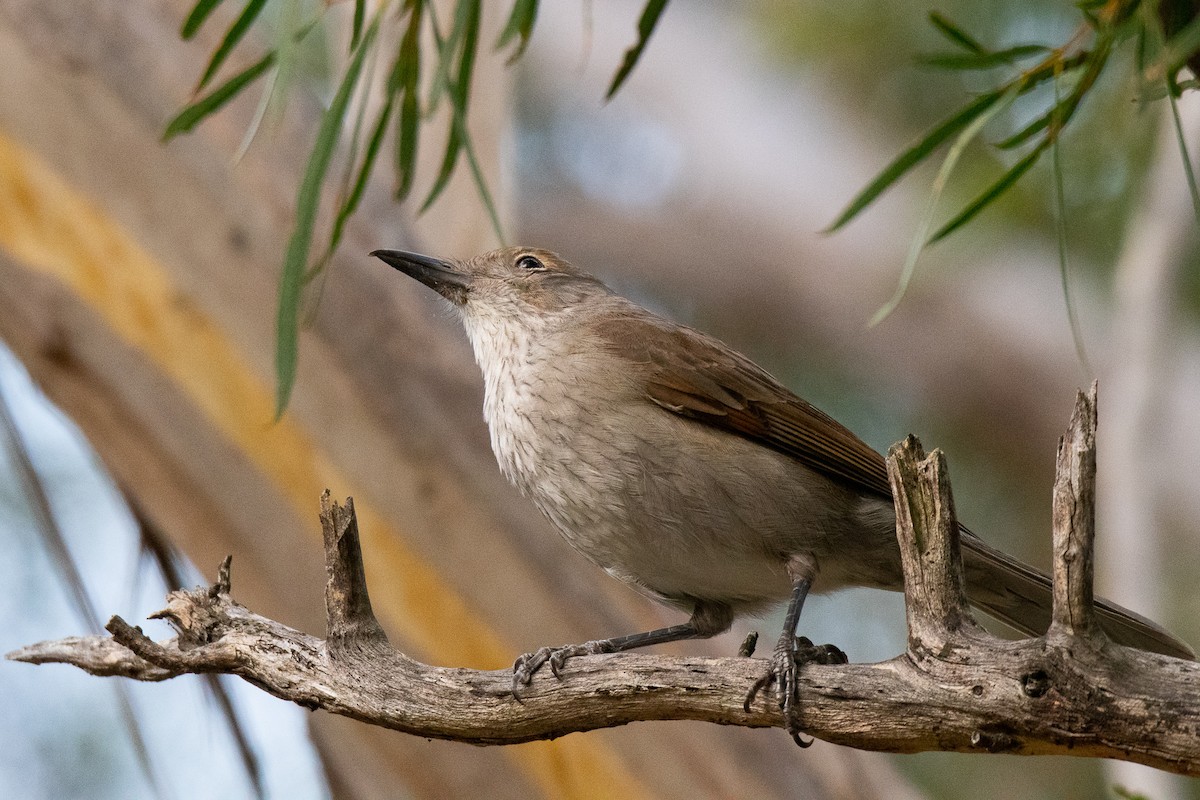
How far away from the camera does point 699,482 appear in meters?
3.64

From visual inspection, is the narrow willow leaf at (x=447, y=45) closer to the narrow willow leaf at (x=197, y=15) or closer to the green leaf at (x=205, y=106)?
the green leaf at (x=205, y=106)

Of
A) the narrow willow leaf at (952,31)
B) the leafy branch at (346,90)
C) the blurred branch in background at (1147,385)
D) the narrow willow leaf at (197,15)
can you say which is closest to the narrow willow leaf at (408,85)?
the leafy branch at (346,90)

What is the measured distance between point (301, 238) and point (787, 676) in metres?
1.47

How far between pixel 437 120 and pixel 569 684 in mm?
4425

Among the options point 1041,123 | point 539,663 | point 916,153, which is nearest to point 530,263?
point 916,153

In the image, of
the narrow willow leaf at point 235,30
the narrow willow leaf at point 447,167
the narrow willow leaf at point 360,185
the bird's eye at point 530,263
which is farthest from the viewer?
the bird's eye at point 530,263

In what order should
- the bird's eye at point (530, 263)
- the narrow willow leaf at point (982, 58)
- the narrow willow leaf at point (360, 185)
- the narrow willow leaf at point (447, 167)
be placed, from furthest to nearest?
1. the bird's eye at point (530, 263)
2. the narrow willow leaf at point (447, 167)
3. the narrow willow leaf at point (360, 185)
4. the narrow willow leaf at point (982, 58)

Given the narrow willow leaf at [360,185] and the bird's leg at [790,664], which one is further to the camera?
the narrow willow leaf at [360,185]

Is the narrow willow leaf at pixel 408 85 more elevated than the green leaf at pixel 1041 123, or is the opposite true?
the narrow willow leaf at pixel 408 85

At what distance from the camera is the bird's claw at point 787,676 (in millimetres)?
2764

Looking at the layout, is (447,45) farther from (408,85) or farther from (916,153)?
(916,153)

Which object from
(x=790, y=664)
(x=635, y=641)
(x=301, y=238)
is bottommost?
(x=790, y=664)

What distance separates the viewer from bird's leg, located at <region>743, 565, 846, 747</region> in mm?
2768

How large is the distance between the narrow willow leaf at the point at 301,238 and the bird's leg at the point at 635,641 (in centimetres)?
83
